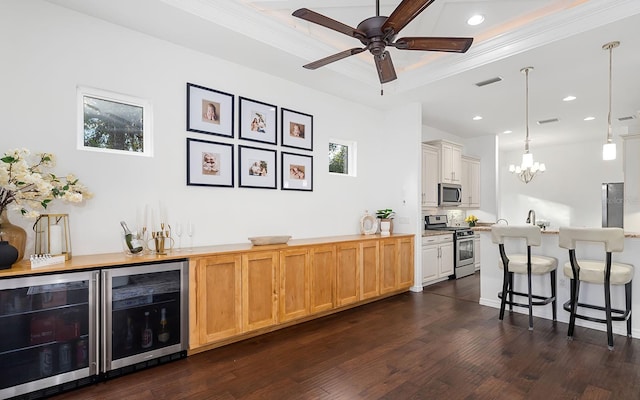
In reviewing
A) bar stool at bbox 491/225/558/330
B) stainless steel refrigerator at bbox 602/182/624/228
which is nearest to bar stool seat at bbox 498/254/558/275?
bar stool at bbox 491/225/558/330

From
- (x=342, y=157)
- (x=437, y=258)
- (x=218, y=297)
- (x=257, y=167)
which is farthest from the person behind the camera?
(x=437, y=258)

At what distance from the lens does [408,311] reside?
4199 millimetres

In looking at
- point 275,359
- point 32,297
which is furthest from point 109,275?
point 275,359

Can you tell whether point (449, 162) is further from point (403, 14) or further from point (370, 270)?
point (403, 14)

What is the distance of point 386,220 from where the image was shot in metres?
5.10

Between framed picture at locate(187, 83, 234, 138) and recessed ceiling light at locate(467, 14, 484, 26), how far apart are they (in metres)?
2.70

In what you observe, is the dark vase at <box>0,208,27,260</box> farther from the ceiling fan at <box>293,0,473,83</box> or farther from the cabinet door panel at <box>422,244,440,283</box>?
the cabinet door panel at <box>422,244,440,283</box>

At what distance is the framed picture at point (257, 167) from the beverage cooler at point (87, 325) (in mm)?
1367

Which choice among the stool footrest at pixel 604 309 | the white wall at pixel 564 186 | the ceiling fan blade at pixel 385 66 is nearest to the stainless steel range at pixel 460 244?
the stool footrest at pixel 604 309

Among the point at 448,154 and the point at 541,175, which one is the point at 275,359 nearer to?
the point at 448,154

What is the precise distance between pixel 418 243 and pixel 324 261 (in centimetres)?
198

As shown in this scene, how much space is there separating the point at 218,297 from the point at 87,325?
98cm

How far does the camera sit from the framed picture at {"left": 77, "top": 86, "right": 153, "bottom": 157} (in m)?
2.94

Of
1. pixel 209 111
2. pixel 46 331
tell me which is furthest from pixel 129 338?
pixel 209 111
